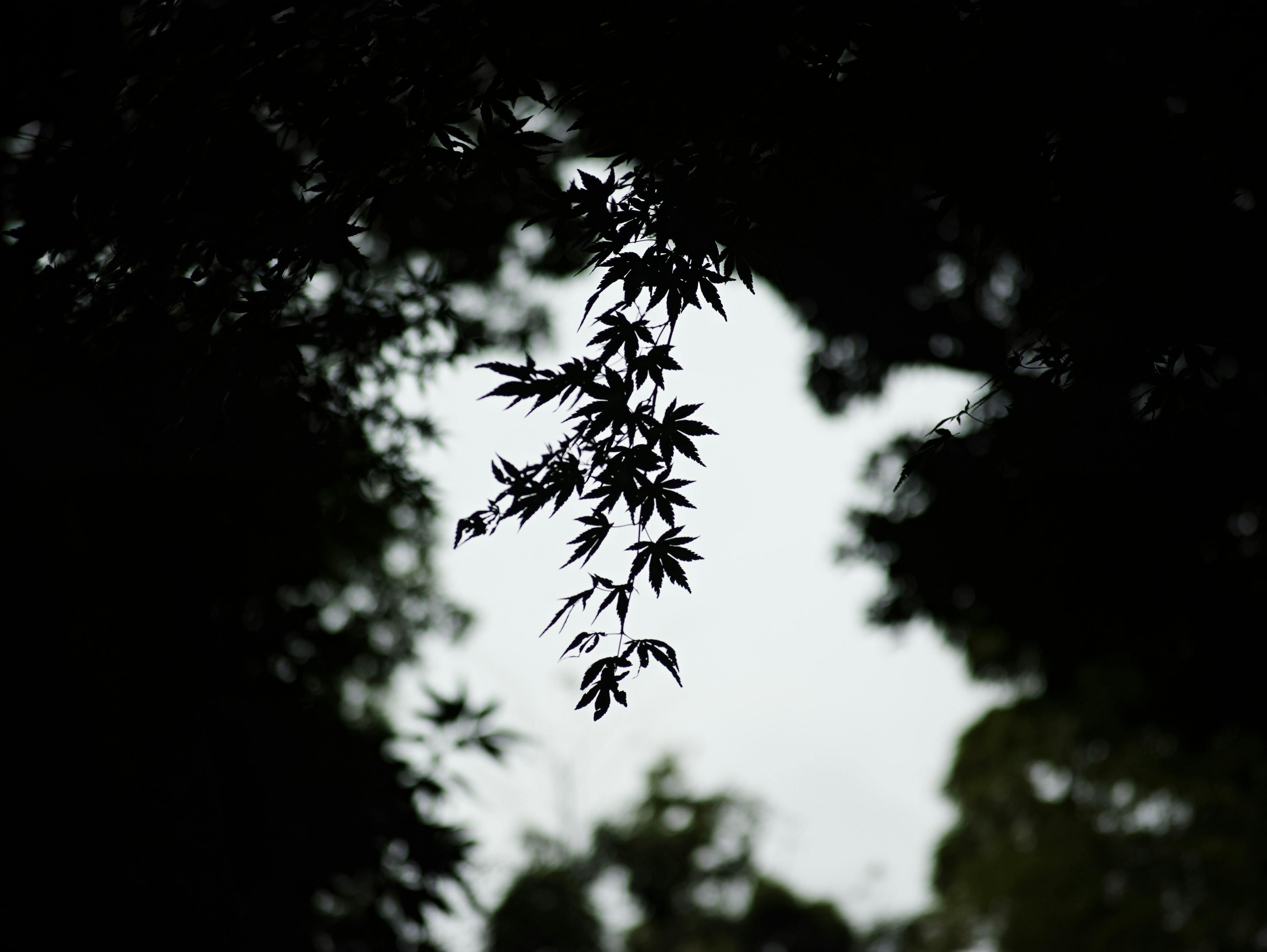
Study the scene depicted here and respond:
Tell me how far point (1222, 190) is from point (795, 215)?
53.3 inches

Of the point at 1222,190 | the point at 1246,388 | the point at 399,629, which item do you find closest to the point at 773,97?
the point at 1222,190

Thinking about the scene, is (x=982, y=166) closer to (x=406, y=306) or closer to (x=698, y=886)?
(x=406, y=306)

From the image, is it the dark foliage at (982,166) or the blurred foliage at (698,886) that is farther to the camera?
the blurred foliage at (698,886)

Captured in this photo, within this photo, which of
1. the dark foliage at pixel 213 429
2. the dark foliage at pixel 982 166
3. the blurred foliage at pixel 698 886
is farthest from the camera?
the blurred foliage at pixel 698 886

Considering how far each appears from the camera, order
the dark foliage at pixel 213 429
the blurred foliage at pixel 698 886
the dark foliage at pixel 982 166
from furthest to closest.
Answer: the blurred foliage at pixel 698 886 → the dark foliage at pixel 213 429 → the dark foliage at pixel 982 166

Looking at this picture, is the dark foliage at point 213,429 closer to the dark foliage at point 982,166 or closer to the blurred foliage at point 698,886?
the dark foliage at point 982,166

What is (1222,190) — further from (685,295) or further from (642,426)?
(642,426)

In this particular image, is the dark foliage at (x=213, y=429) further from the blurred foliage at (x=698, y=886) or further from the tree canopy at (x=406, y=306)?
the blurred foliage at (x=698, y=886)

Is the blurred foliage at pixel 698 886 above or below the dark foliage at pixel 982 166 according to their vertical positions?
above

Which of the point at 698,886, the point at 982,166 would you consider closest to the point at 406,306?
the point at 982,166

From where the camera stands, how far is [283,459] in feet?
15.2

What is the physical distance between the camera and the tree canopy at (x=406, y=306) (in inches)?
108

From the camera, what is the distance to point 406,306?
4.82 meters

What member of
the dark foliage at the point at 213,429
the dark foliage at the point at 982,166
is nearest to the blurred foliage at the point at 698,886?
the dark foliage at the point at 213,429
